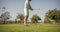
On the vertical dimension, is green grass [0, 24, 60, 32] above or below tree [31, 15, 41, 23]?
below

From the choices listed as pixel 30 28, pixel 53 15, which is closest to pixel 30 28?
pixel 30 28

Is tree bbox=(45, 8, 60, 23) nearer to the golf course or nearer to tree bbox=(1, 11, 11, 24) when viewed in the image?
the golf course

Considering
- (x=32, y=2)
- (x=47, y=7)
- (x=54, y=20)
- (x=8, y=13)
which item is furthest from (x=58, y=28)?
(x=8, y=13)

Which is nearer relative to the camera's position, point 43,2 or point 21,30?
point 21,30

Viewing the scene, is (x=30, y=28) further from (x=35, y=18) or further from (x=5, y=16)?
(x=5, y=16)

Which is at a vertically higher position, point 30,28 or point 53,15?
point 53,15

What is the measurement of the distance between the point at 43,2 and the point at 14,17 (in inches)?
14.3

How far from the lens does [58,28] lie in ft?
3.95

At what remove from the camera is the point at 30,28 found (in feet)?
3.74

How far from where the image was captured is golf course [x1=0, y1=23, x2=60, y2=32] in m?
1.12

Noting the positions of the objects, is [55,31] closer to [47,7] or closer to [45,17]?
[45,17]

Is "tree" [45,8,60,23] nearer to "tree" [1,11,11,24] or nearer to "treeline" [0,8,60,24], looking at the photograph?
"treeline" [0,8,60,24]

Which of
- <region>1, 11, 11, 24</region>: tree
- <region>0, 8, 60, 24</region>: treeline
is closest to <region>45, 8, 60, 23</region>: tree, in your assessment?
<region>0, 8, 60, 24</region>: treeline

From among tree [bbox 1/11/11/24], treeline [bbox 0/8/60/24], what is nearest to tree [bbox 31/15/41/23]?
treeline [bbox 0/8/60/24]
